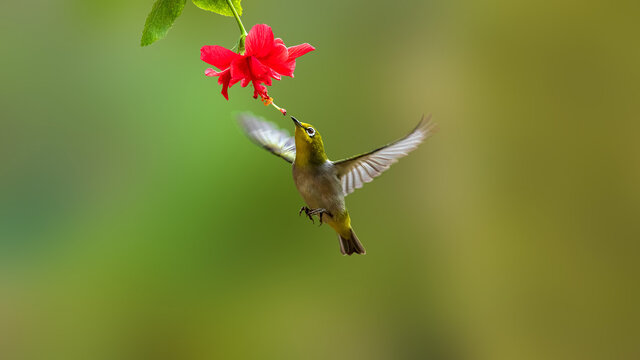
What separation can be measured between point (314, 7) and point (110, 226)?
1.04 metres

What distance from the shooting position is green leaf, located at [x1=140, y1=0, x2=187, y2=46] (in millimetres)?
572

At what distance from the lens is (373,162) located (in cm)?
100

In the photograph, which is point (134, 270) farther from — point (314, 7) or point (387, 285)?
point (314, 7)

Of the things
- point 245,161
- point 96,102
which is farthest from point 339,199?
point 96,102

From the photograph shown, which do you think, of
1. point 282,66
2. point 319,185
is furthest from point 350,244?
point 282,66

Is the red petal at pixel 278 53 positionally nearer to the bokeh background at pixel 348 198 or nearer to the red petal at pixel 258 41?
the red petal at pixel 258 41

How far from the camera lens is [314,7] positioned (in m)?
2.24

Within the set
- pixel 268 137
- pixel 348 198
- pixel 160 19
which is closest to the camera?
pixel 160 19

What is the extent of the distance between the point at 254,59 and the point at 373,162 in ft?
1.48

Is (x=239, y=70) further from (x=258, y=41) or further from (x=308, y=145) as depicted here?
(x=308, y=145)

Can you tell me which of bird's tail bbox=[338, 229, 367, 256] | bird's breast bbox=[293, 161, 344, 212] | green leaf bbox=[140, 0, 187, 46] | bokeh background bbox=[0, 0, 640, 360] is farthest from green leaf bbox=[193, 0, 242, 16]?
bokeh background bbox=[0, 0, 640, 360]

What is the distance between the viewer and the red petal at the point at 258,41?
1.89 feet

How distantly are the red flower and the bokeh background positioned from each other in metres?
1.56

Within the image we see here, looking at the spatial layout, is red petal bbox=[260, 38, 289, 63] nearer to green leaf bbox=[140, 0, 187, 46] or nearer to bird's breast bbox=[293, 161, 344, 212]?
green leaf bbox=[140, 0, 187, 46]
